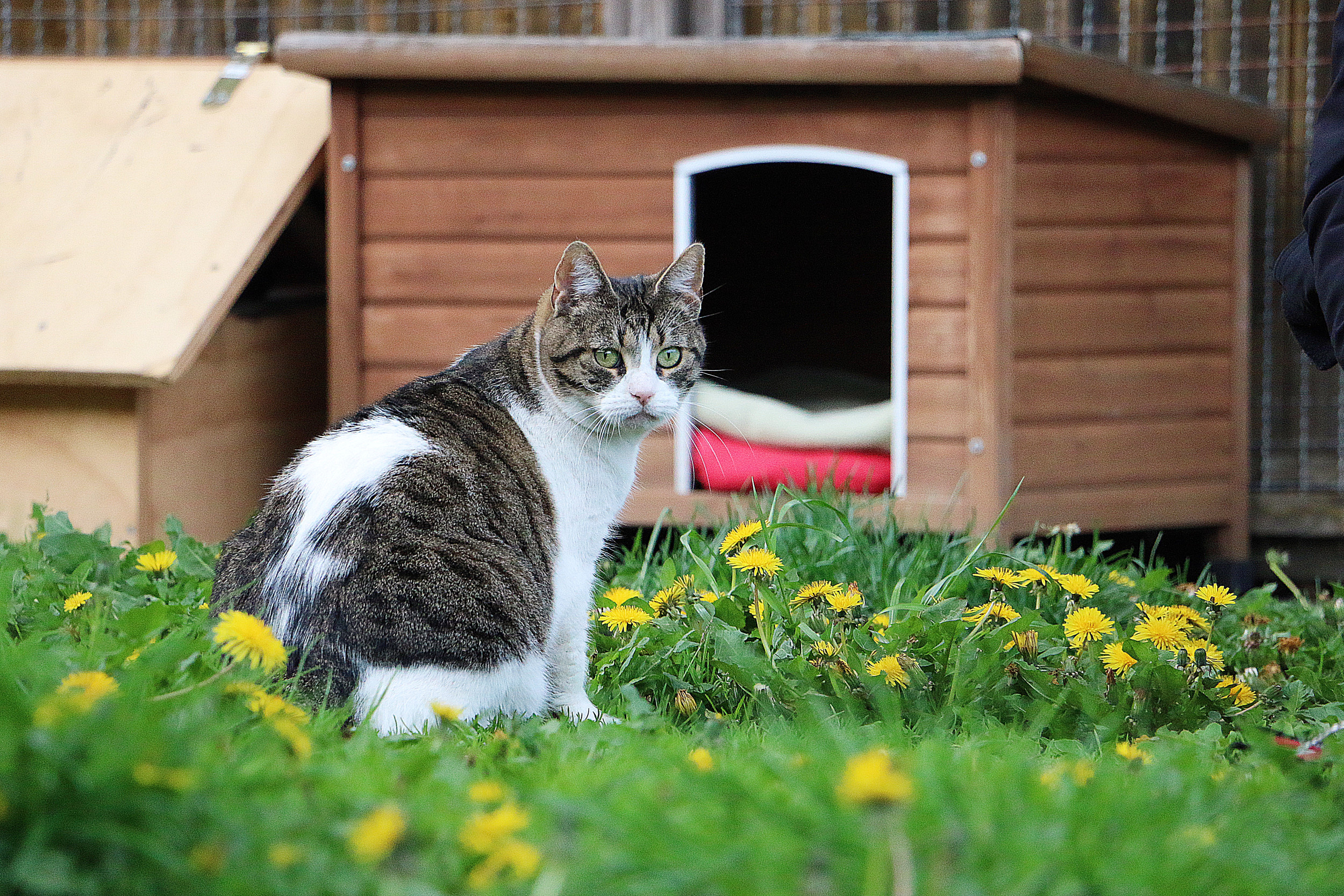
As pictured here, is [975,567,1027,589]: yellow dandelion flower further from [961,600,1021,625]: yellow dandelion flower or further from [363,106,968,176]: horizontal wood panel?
[363,106,968,176]: horizontal wood panel

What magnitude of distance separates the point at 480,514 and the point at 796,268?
2781 millimetres

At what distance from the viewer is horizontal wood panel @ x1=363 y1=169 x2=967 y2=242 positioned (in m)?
3.23

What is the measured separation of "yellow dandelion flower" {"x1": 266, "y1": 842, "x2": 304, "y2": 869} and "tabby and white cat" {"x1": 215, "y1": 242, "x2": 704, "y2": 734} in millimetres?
572

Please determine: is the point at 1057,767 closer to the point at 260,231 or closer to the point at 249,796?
the point at 249,796

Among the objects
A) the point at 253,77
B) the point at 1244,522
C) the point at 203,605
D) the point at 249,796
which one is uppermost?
the point at 253,77

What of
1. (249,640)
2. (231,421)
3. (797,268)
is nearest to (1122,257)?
(797,268)

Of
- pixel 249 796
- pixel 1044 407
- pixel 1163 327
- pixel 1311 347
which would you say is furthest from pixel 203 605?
pixel 1163 327

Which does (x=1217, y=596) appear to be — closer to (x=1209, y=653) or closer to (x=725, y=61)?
(x=1209, y=653)

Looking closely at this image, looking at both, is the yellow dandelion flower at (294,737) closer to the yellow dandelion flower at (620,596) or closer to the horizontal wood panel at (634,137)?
the yellow dandelion flower at (620,596)

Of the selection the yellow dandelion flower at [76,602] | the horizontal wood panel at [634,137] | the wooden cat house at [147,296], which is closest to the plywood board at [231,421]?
the wooden cat house at [147,296]

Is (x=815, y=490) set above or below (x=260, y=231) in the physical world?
below

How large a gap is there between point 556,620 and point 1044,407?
6.18 ft

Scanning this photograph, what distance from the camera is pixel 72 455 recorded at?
2980 mm

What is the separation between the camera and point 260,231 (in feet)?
10.5
